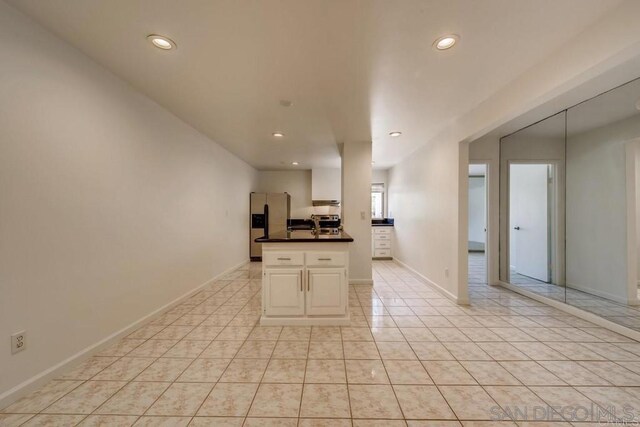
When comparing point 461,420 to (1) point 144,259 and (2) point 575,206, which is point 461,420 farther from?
(2) point 575,206

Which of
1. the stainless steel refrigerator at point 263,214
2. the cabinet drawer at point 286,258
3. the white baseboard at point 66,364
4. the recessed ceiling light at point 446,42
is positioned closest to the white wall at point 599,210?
the recessed ceiling light at point 446,42

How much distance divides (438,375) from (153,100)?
381 cm

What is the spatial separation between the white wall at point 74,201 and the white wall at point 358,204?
8.50 feet

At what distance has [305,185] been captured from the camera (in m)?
6.93

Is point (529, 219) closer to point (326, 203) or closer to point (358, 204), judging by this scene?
point (358, 204)

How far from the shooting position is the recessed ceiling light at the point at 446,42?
1695mm

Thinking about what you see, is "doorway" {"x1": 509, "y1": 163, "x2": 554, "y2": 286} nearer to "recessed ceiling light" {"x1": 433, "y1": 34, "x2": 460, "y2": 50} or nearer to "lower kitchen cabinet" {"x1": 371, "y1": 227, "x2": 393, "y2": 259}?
"lower kitchen cabinet" {"x1": 371, "y1": 227, "x2": 393, "y2": 259}

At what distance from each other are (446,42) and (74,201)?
3.05 metres

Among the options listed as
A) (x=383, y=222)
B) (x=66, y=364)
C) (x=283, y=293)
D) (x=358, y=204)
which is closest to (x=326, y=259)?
(x=283, y=293)

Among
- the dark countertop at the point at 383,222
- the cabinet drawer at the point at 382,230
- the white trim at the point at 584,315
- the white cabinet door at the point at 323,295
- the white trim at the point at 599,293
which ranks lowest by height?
the white trim at the point at 584,315

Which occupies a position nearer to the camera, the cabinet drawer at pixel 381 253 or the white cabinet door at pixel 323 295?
the white cabinet door at pixel 323 295

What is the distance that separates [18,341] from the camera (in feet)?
5.00

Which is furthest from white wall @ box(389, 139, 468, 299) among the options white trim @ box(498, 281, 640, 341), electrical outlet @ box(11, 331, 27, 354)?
electrical outlet @ box(11, 331, 27, 354)

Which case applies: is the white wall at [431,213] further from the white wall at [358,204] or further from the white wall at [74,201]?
the white wall at [74,201]
